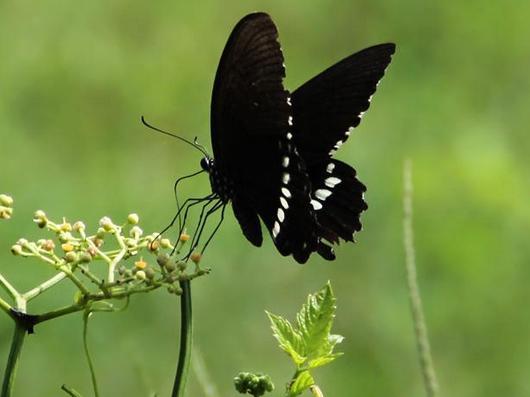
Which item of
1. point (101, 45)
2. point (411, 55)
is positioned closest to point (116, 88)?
point (101, 45)

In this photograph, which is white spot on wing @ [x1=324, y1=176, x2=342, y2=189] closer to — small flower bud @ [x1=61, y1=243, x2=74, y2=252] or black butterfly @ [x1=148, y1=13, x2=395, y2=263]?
black butterfly @ [x1=148, y1=13, x2=395, y2=263]

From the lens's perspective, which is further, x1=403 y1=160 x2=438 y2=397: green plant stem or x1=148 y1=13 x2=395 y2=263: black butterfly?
x1=148 y1=13 x2=395 y2=263: black butterfly

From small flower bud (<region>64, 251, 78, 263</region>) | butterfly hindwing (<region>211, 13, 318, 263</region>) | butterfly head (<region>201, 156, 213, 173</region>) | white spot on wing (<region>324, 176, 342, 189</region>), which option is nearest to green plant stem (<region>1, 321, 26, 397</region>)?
small flower bud (<region>64, 251, 78, 263</region>)

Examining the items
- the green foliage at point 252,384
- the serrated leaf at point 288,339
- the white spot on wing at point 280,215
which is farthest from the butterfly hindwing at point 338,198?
the green foliage at point 252,384

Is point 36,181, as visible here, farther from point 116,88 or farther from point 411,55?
point 411,55

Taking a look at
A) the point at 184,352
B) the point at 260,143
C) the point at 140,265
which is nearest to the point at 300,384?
the point at 184,352

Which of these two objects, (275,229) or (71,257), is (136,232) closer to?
(71,257)

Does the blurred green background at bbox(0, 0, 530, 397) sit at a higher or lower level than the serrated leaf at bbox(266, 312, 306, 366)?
higher

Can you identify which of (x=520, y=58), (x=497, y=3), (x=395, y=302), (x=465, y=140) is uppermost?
(x=497, y=3)
